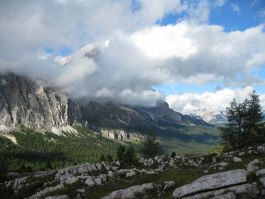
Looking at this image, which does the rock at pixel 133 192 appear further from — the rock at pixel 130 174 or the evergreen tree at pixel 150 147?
the evergreen tree at pixel 150 147

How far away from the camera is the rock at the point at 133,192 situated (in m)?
31.4

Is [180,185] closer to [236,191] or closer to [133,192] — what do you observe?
[133,192]

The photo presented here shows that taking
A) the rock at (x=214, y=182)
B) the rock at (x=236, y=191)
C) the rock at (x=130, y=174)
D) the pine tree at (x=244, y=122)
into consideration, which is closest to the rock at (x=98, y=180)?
the rock at (x=130, y=174)

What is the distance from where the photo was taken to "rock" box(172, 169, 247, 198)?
25.7 m

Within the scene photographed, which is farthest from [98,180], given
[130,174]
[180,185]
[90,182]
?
[180,185]

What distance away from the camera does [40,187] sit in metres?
50.9

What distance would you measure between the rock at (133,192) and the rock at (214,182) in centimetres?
503

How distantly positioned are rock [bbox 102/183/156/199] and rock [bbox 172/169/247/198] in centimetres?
503

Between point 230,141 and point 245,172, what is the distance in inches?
2166

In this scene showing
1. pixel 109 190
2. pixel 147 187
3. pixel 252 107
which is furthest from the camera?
pixel 252 107

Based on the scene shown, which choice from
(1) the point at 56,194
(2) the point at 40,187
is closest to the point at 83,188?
(1) the point at 56,194

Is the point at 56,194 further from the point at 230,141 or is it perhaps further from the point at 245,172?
the point at 230,141

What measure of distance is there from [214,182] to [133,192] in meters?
9.17

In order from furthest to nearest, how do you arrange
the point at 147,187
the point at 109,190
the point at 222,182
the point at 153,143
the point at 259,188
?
the point at 153,143 → the point at 109,190 → the point at 147,187 → the point at 222,182 → the point at 259,188
